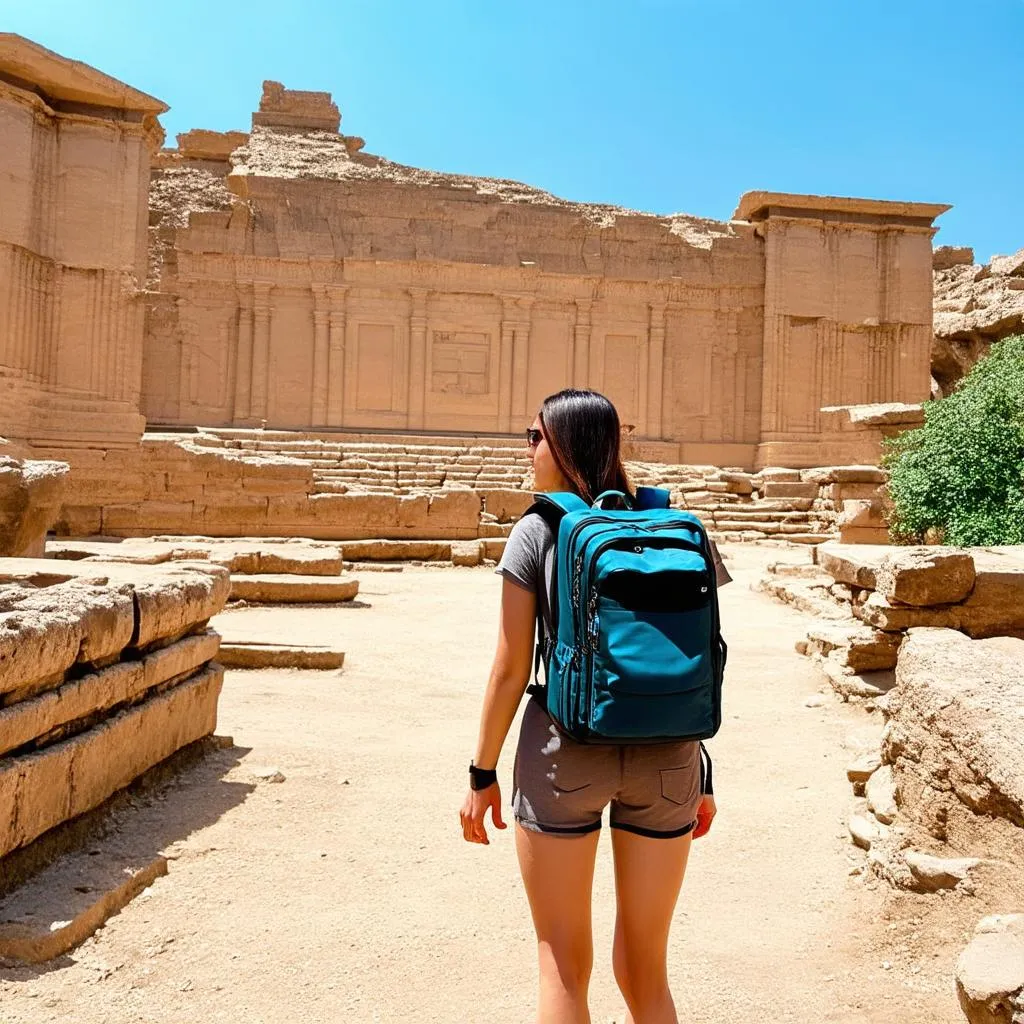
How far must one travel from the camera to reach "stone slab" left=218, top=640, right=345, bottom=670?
23.5ft

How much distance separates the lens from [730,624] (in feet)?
31.3

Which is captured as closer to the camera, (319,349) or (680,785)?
(680,785)

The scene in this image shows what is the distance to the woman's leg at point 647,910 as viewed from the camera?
6.88 feet

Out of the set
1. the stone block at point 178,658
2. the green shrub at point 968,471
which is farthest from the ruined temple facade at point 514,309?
the stone block at point 178,658

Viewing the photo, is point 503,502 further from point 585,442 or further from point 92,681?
point 585,442

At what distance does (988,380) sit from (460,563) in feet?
23.7

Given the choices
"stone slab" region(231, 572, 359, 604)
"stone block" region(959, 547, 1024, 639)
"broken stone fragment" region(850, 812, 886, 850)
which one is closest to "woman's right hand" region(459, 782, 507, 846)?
"broken stone fragment" region(850, 812, 886, 850)

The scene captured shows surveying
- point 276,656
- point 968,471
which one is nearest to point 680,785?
point 276,656

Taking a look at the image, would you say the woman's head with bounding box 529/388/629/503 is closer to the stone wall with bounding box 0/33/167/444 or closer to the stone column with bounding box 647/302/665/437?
the stone wall with bounding box 0/33/167/444

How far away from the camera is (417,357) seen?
72.4 ft

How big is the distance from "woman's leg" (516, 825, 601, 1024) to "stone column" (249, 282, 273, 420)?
67.2ft

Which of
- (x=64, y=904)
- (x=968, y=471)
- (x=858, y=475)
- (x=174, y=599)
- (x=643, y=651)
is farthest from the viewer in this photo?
(x=858, y=475)

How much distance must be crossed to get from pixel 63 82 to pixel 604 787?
61.9 ft

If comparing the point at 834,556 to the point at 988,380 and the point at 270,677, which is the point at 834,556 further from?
the point at 988,380
